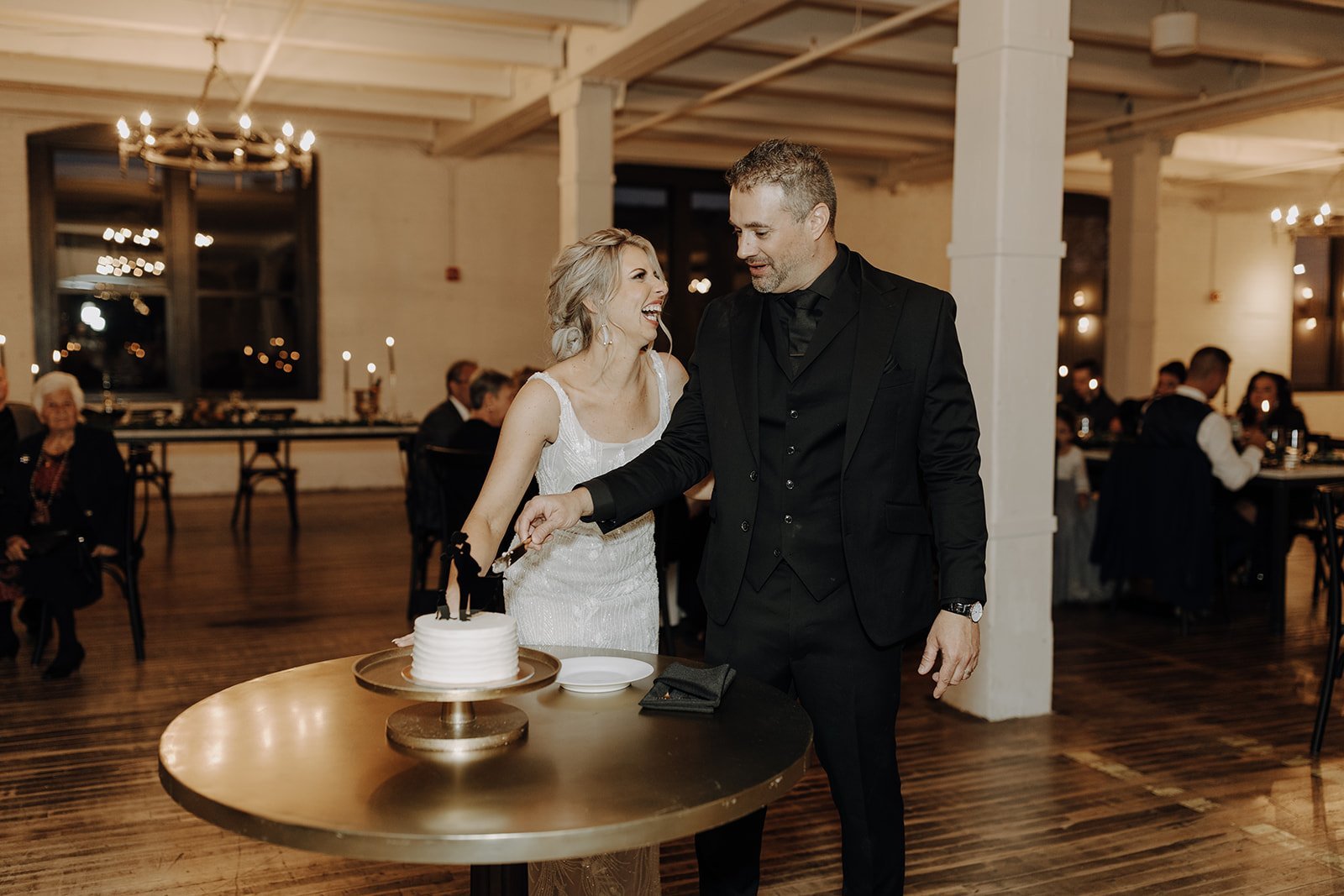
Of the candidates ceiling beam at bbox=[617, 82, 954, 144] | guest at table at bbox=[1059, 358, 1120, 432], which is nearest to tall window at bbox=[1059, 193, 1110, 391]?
ceiling beam at bbox=[617, 82, 954, 144]

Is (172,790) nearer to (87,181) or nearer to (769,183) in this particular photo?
(769,183)

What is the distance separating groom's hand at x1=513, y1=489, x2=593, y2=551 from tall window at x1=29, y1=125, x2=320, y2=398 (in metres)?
10.5

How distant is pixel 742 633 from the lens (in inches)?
92.7

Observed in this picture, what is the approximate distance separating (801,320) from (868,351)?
18cm

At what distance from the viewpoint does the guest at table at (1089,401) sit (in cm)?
984

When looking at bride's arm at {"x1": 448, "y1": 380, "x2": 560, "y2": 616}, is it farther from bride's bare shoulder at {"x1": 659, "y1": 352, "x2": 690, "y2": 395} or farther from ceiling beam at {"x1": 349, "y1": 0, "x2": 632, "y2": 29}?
ceiling beam at {"x1": 349, "y1": 0, "x2": 632, "y2": 29}

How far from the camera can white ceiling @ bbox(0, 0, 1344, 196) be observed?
7.82m

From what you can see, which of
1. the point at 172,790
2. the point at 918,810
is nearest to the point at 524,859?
the point at 172,790

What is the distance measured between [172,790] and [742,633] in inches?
44.6

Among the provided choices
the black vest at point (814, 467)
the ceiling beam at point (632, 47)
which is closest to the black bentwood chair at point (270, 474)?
the ceiling beam at point (632, 47)

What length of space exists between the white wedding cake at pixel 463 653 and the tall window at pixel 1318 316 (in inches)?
698

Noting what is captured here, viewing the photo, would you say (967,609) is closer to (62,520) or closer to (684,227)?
(62,520)

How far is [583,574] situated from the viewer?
2.75 m

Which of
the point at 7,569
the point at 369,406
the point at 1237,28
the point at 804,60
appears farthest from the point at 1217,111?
the point at 7,569
